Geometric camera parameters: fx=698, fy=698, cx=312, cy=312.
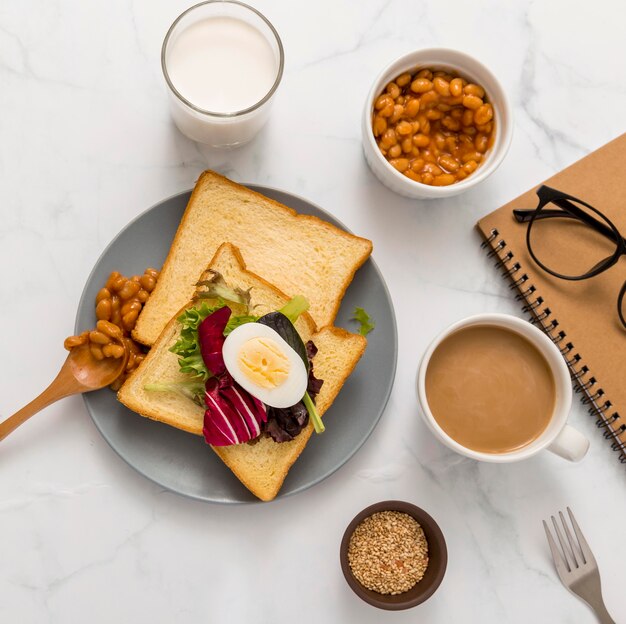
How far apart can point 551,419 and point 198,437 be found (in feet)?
3.03

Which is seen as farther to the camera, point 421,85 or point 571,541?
point 571,541

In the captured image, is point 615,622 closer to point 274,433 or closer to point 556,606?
point 556,606

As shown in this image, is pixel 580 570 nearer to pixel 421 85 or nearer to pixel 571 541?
pixel 571 541

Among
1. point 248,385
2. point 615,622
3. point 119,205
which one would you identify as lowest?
point 615,622

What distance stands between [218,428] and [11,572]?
2.53 ft

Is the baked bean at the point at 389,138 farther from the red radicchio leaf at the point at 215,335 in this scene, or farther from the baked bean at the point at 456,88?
the red radicchio leaf at the point at 215,335

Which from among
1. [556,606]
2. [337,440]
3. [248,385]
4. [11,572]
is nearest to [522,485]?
[556,606]

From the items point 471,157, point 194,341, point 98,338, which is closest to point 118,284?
point 98,338

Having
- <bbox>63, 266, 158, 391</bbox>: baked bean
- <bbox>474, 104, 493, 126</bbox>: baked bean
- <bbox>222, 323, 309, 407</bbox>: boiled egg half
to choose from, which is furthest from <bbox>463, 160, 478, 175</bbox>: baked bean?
<bbox>222, 323, 309, 407</bbox>: boiled egg half

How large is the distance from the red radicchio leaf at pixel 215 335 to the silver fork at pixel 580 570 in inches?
40.7

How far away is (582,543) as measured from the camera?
1.97 meters

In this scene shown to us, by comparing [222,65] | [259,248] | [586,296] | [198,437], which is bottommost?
[198,437]

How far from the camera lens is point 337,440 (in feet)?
6.13

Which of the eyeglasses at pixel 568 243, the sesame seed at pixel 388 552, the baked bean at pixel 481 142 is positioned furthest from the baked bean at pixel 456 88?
the sesame seed at pixel 388 552
